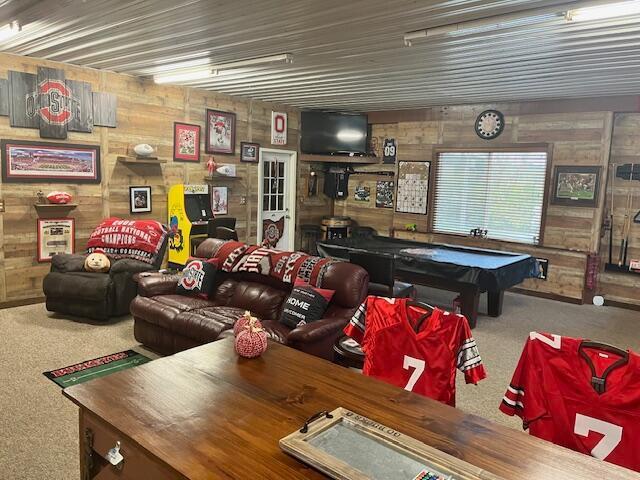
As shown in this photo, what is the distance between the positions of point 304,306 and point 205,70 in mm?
3537

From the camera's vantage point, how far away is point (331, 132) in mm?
8578

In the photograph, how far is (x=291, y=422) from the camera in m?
1.55

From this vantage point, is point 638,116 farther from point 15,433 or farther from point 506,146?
point 15,433

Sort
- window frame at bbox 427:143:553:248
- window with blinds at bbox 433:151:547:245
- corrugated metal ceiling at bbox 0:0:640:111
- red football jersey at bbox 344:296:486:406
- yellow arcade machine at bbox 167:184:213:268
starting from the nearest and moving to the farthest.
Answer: red football jersey at bbox 344:296:486:406 → corrugated metal ceiling at bbox 0:0:640:111 → yellow arcade machine at bbox 167:184:213:268 → window frame at bbox 427:143:553:248 → window with blinds at bbox 433:151:547:245

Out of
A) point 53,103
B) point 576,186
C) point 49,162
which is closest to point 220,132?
point 53,103

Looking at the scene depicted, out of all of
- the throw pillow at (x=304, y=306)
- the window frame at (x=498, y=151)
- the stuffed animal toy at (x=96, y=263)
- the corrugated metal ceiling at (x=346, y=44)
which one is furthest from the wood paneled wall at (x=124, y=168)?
the throw pillow at (x=304, y=306)

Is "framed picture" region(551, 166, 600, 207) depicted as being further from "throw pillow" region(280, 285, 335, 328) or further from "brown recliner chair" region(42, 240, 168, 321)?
"brown recliner chair" region(42, 240, 168, 321)

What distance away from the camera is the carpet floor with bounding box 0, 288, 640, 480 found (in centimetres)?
272

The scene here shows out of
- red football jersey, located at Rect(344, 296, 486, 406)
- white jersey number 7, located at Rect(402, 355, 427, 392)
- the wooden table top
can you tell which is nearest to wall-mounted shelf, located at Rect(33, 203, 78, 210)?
the wooden table top

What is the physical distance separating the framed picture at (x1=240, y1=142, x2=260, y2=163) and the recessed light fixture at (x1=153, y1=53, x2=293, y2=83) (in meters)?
1.60

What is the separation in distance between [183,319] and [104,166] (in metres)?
3.25

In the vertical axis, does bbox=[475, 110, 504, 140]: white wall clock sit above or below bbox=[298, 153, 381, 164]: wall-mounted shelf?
above

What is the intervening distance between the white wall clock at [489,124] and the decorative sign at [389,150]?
159cm

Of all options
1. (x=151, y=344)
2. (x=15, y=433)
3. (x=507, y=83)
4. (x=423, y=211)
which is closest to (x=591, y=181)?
(x=507, y=83)
